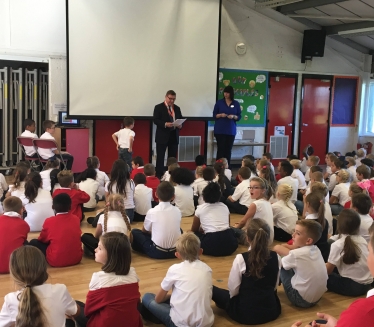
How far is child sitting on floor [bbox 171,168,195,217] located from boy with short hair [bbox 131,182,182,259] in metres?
1.14

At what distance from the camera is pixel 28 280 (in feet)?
6.68

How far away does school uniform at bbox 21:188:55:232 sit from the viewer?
4.33 metres

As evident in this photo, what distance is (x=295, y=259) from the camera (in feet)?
9.86

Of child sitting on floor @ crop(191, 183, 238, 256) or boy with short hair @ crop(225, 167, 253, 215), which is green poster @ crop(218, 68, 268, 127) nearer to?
boy with short hair @ crop(225, 167, 253, 215)

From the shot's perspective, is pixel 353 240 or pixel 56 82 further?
pixel 56 82

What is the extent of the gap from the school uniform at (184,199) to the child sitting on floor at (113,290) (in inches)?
109

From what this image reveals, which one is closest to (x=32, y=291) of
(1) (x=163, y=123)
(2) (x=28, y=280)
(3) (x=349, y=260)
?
(2) (x=28, y=280)

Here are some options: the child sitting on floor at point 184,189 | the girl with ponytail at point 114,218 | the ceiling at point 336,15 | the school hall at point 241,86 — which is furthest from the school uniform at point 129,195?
the ceiling at point 336,15

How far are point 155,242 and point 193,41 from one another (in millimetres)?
5385

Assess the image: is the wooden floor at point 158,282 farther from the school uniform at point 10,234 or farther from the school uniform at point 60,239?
the school uniform at point 10,234

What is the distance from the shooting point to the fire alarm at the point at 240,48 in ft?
30.3

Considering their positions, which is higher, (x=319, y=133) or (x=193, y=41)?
(x=193, y=41)

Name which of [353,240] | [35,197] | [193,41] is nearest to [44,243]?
[35,197]

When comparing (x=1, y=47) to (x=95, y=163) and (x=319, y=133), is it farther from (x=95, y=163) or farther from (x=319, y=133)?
(x=319, y=133)
